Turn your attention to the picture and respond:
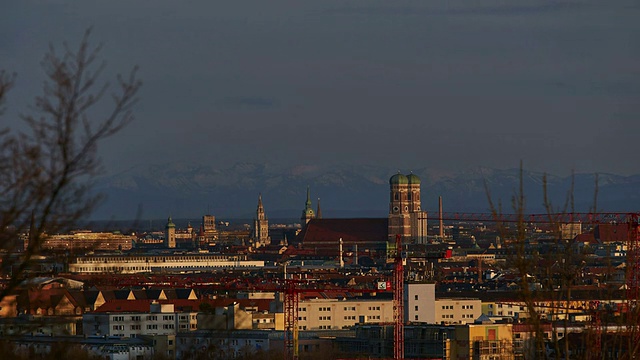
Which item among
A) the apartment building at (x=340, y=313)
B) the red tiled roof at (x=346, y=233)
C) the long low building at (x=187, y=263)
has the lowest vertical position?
the apartment building at (x=340, y=313)

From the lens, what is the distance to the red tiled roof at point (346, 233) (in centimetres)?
18738

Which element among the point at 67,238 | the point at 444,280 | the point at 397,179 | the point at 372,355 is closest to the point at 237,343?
the point at 372,355

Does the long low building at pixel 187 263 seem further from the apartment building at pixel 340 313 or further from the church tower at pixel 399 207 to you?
the apartment building at pixel 340 313

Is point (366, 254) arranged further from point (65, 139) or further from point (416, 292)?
point (65, 139)

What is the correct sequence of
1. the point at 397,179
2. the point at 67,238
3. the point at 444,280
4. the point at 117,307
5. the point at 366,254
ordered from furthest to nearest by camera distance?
the point at 397,179 < the point at 366,254 < the point at 444,280 < the point at 117,307 < the point at 67,238

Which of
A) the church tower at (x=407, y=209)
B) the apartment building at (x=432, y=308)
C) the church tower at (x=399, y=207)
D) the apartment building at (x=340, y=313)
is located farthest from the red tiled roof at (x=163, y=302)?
the church tower at (x=407, y=209)

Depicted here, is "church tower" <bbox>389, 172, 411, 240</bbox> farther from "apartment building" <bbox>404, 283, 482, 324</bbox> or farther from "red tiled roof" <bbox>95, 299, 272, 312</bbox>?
"red tiled roof" <bbox>95, 299, 272, 312</bbox>

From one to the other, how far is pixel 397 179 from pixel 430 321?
112871 millimetres

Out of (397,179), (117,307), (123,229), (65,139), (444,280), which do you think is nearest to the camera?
(65,139)

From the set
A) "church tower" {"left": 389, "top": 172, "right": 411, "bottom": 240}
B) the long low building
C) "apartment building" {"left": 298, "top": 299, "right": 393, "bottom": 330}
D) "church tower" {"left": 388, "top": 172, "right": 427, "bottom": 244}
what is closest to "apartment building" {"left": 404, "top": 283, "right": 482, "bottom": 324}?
"apartment building" {"left": 298, "top": 299, "right": 393, "bottom": 330}

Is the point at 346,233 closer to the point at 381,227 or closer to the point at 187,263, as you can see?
the point at 381,227

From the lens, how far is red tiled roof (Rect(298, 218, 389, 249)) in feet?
615

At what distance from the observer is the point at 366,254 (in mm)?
179250

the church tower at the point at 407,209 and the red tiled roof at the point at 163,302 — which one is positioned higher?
the church tower at the point at 407,209
